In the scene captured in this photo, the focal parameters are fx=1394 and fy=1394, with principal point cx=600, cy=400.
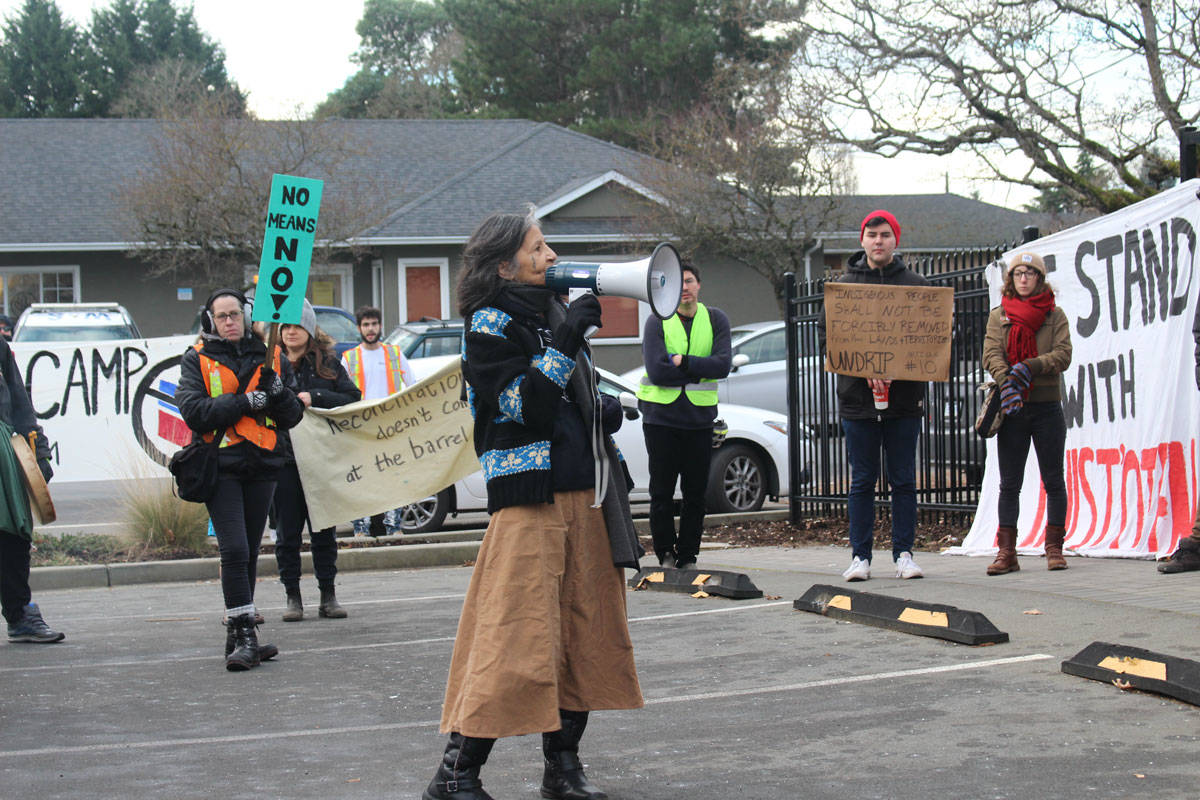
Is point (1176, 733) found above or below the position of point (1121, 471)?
below

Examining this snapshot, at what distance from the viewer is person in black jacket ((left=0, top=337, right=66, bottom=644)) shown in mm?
7984

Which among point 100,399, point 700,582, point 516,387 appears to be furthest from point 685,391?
point 100,399

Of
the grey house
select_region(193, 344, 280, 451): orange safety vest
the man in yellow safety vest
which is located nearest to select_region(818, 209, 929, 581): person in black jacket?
the man in yellow safety vest

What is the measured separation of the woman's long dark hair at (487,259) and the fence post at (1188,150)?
5.67 meters

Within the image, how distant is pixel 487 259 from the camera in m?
4.58

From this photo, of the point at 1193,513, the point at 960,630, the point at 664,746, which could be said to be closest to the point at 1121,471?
the point at 1193,513

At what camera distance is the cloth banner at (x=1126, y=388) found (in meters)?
8.69

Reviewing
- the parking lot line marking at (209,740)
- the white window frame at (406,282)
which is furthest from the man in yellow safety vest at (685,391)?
the white window frame at (406,282)

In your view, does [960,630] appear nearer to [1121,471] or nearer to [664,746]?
[664,746]

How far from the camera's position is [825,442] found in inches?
477

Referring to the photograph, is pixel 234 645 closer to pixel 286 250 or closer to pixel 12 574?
pixel 12 574

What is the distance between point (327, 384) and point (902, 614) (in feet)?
14.3

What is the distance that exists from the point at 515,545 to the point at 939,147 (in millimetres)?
25337

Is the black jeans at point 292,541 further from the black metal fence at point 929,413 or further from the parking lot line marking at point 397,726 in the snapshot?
the black metal fence at point 929,413
